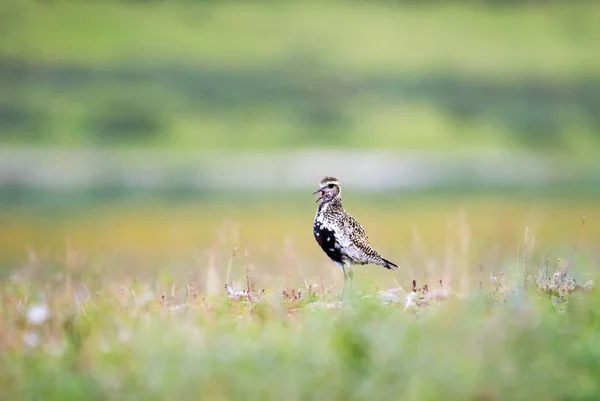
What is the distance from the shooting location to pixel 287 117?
3430 inches

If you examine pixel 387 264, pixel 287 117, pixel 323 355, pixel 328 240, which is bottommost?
pixel 323 355

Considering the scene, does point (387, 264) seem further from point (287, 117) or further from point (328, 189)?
point (287, 117)

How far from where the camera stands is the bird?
453 inches

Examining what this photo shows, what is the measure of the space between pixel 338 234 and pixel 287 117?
249 feet

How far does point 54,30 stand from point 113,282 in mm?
94469

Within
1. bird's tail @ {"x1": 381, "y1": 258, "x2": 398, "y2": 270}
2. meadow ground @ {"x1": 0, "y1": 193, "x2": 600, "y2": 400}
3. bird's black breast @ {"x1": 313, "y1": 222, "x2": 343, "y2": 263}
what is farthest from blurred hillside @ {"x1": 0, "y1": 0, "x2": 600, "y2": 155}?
meadow ground @ {"x1": 0, "y1": 193, "x2": 600, "y2": 400}

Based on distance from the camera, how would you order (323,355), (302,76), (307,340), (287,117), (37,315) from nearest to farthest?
1. (323,355)
2. (307,340)
3. (37,315)
4. (287,117)
5. (302,76)

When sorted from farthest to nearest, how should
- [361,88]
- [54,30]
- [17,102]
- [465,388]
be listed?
1. [54,30]
2. [361,88]
3. [17,102]
4. [465,388]

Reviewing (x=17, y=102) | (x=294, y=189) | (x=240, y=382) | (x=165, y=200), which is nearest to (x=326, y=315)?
(x=240, y=382)

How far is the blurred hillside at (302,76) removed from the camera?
8262 centimetres

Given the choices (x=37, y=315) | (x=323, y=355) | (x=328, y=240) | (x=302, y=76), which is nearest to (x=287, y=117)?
(x=302, y=76)

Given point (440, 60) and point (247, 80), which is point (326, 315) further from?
point (440, 60)

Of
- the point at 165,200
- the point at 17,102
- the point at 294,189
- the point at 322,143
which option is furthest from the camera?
the point at 17,102

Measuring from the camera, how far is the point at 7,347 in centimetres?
846
